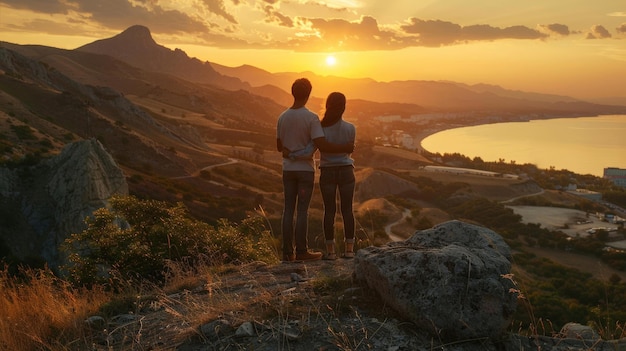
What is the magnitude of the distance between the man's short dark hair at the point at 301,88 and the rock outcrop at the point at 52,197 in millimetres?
23359

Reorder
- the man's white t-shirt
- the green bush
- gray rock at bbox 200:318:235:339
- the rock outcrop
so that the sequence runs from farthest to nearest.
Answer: the rock outcrop < the green bush < the man's white t-shirt < gray rock at bbox 200:318:235:339

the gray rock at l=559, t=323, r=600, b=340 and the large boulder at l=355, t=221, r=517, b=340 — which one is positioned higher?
the large boulder at l=355, t=221, r=517, b=340

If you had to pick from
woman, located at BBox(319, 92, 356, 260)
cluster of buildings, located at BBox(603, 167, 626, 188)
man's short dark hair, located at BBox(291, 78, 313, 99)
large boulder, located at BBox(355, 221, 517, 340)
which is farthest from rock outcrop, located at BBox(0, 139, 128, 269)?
cluster of buildings, located at BBox(603, 167, 626, 188)

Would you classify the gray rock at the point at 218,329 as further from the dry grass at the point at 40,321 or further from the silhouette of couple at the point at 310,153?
the silhouette of couple at the point at 310,153

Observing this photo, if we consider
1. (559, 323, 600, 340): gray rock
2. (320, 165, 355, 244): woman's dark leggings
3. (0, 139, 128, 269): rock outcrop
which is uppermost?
(320, 165, 355, 244): woman's dark leggings

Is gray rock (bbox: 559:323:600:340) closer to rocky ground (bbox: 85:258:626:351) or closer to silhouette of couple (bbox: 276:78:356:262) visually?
rocky ground (bbox: 85:258:626:351)

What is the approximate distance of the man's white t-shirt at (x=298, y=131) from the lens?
6.86 meters

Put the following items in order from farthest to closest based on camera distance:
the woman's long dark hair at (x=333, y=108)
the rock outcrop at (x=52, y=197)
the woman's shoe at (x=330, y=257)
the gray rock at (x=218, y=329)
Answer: the rock outcrop at (x=52, y=197) < the woman's shoe at (x=330, y=257) < the woman's long dark hair at (x=333, y=108) < the gray rock at (x=218, y=329)

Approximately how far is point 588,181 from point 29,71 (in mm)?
133261

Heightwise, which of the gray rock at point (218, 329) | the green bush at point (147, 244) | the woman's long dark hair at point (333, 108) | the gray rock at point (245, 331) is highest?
the woman's long dark hair at point (333, 108)

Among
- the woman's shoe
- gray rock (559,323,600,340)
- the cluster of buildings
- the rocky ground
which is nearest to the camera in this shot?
Result: the rocky ground

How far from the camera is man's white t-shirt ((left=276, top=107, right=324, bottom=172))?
22.5ft

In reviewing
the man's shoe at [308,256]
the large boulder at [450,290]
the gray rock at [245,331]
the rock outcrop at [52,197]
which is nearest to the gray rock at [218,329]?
the gray rock at [245,331]

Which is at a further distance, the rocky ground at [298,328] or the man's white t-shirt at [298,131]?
the man's white t-shirt at [298,131]
